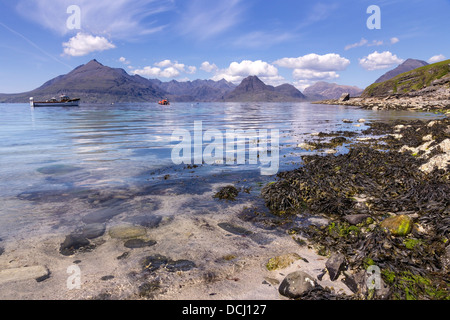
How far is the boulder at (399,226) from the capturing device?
5582 mm

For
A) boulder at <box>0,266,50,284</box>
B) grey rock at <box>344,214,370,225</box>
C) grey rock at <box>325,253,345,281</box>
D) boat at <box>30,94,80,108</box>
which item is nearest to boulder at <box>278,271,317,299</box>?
grey rock at <box>325,253,345,281</box>

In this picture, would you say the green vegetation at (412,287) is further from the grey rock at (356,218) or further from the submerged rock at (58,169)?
the submerged rock at (58,169)

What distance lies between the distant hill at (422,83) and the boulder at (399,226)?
9910 centimetres

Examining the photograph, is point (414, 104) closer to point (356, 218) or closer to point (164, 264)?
point (356, 218)

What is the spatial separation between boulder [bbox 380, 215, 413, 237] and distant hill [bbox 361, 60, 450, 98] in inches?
3901

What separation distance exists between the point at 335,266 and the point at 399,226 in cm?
232

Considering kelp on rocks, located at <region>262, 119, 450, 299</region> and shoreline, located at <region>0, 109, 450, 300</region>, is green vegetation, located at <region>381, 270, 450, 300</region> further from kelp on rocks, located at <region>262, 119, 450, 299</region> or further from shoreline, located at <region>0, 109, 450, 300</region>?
shoreline, located at <region>0, 109, 450, 300</region>

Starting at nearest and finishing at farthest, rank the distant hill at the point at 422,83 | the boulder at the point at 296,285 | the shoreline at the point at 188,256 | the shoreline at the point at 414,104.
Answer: the boulder at the point at 296,285 < the shoreline at the point at 188,256 < the shoreline at the point at 414,104 < the distant hill at the point at 422,83

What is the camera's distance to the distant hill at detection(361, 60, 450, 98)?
8473 cm

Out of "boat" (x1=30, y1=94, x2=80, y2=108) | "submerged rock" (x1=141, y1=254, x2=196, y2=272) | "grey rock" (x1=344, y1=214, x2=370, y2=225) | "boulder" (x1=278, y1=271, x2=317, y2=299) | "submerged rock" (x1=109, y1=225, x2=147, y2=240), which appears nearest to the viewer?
"boulder" (x1=278, y1=271, x2=317, y2=299)

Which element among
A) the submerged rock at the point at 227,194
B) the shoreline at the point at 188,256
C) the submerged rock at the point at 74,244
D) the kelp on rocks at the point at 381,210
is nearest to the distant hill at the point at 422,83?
the kelp on rocks at the point at 381,210

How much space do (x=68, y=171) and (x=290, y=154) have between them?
515 inches

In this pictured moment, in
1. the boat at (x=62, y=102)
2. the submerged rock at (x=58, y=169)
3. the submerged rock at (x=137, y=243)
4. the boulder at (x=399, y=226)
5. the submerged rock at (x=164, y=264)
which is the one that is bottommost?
the submerged rock at (x=164, y=264)

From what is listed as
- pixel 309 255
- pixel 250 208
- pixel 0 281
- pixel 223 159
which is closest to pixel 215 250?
pixel 309 255
